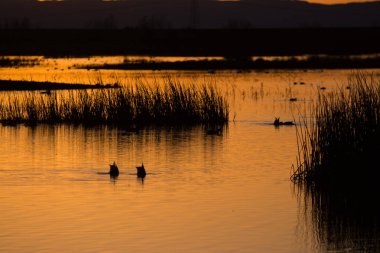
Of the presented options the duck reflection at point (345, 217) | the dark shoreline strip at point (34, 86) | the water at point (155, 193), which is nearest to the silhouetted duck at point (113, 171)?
the water at point (155, 193)

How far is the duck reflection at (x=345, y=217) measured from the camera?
13633 mm

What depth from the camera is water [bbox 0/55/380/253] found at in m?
13.7

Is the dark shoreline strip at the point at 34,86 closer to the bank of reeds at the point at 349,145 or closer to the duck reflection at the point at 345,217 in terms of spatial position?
the bank of reeds at the point at 349,145

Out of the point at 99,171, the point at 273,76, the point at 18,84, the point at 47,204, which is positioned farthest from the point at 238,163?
the point at 273,76

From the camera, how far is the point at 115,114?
30562 mm

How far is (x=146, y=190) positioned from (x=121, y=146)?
775cm

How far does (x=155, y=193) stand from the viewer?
1769 cm

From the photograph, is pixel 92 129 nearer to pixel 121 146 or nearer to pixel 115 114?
pixel 115 114

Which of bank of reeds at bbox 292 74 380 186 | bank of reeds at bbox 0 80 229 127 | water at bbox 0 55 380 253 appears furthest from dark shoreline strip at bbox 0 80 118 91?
bank of reeds at bbox 292 74 380 186

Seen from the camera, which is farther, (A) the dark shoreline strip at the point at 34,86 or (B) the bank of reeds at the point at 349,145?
(A) the dark shoreline strip at the point at 34,86

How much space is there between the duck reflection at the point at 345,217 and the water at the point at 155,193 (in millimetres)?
79

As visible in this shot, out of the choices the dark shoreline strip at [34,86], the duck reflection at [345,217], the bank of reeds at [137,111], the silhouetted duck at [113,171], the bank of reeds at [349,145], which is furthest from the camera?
the dark shoreline strip at [34,86]

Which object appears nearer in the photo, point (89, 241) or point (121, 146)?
point (89, 241)

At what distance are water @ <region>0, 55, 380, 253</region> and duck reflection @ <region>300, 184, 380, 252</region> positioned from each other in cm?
8
